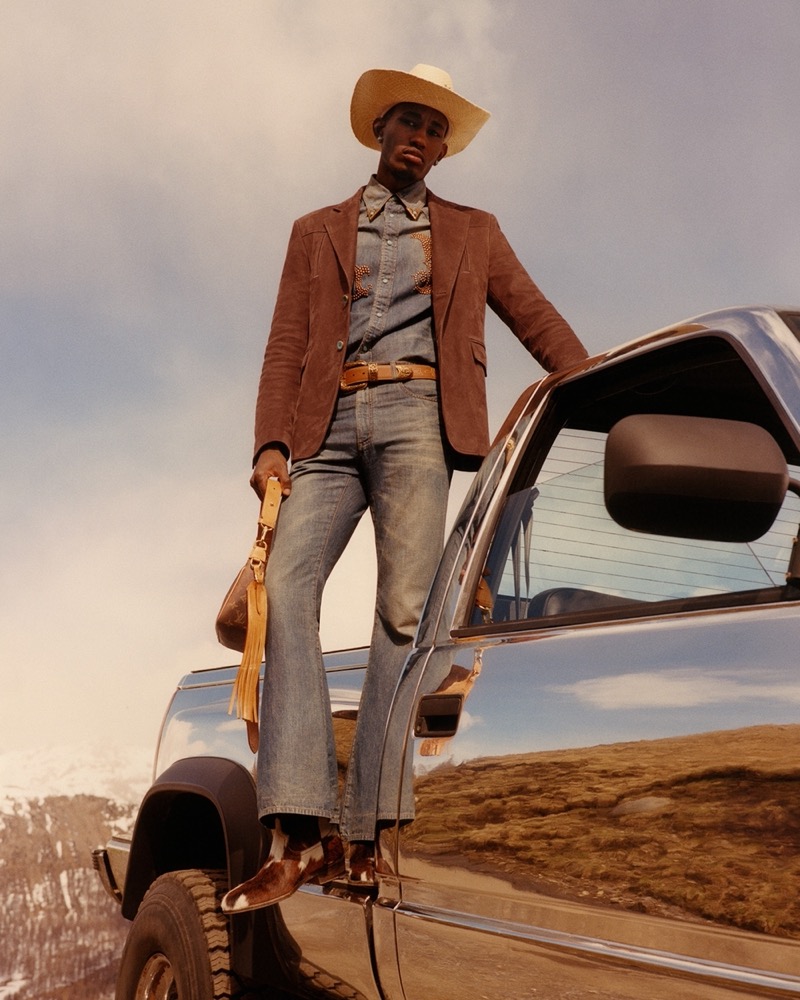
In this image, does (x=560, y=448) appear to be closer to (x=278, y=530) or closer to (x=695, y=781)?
Result: (x=278, y=530)

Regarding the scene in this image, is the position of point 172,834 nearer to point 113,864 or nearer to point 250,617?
point 113,864

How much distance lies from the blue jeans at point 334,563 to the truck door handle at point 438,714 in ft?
0.76

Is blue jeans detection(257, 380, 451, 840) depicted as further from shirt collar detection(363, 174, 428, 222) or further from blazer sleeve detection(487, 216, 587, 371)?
shirt collar detection(363, 174, 428, 222)

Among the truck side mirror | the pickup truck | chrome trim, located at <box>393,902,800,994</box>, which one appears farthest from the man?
the truck side mirror

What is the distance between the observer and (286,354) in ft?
12.0

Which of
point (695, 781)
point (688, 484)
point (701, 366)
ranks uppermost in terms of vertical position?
point (701, 366)

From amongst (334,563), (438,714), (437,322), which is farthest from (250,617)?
(437,322)

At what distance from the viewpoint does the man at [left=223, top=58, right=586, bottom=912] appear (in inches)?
120

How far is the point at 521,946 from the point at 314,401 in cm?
167

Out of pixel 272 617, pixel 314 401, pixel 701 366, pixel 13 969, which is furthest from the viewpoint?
pixel 13 969

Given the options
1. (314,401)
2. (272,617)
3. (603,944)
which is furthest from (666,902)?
(314,401)

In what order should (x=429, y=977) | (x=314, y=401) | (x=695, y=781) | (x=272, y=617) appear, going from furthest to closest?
1. (x=314, y=401)
2. (x=272, y=617)
3. (x=429, y=977)
4. (x=695, y=781)

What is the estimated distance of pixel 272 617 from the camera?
10.6 ft

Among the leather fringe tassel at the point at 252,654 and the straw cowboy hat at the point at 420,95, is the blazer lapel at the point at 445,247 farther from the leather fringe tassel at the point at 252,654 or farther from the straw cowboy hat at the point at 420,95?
the leather fringe tassel at the point at 252,654
